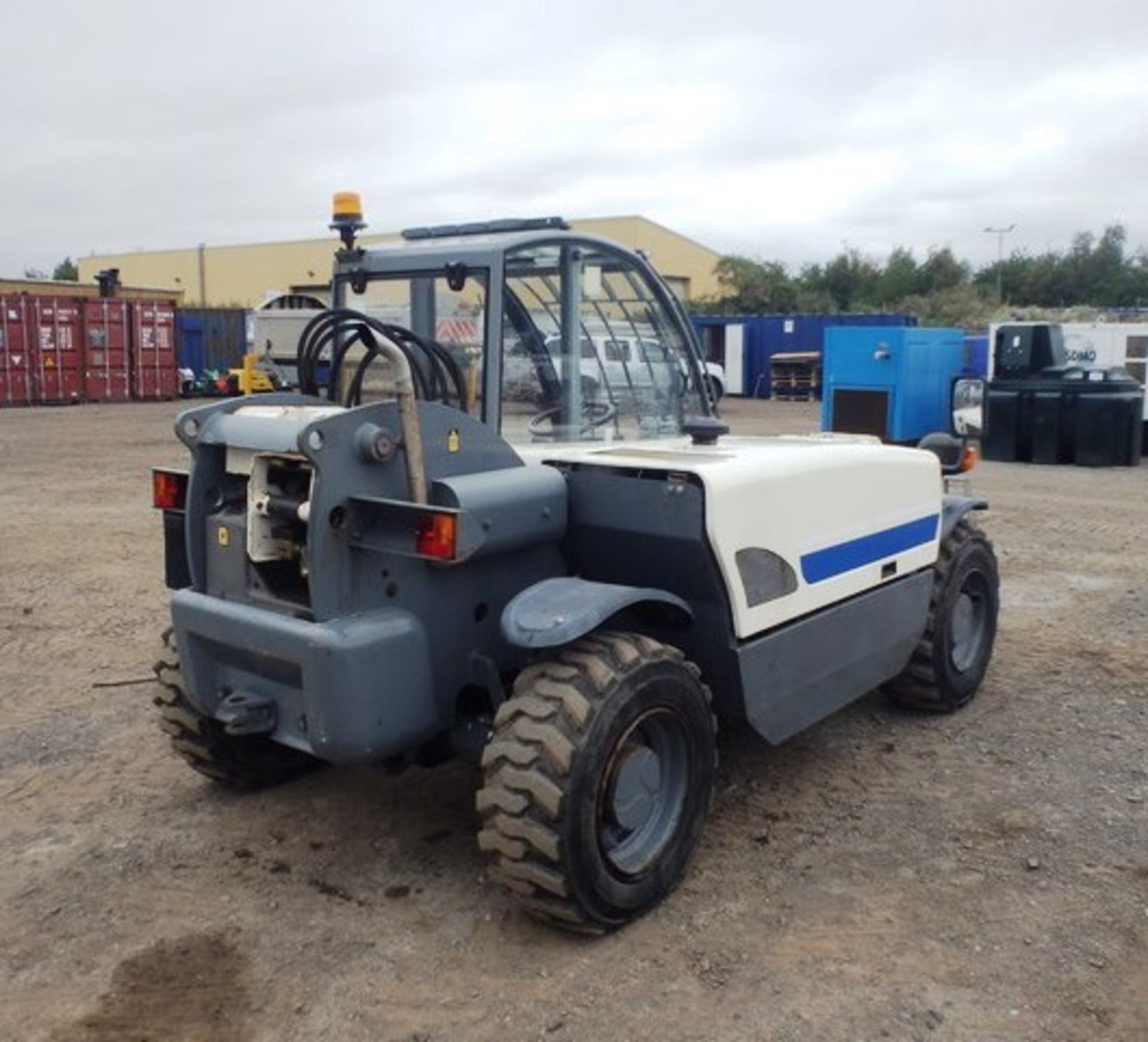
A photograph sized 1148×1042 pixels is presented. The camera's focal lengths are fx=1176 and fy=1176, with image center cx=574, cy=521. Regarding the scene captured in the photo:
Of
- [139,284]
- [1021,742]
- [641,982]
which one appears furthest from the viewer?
[139,284]

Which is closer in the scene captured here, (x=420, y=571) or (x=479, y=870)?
(x=420, y=571)

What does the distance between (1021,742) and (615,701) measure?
8.12 feet

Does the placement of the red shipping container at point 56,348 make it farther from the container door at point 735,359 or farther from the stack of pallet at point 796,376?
the stack of pallet at point 796,376

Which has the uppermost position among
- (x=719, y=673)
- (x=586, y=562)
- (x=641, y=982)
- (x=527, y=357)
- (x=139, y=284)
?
(x=139, y=284)

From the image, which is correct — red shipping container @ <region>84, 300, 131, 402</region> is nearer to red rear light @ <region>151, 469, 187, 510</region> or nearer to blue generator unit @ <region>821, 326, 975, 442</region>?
blue generator unit @ <region>821, 326, 975, 442</region>

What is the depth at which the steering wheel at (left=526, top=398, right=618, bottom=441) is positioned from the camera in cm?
413

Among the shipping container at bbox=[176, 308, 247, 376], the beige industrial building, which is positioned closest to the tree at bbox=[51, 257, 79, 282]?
the beige industrial building

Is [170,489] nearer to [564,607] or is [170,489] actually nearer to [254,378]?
[564,607]

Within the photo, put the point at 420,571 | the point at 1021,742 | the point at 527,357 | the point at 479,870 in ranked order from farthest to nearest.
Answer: the point at 1021,742 → the point at 527,357 → the point at 479,870 → the point at 420,571

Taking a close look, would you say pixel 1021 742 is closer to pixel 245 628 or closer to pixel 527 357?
pixel 527 357

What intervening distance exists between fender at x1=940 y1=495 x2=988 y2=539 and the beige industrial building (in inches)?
1571

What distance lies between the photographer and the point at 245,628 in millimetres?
3500

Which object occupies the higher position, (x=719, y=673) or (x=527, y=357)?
(x=527, y=357)

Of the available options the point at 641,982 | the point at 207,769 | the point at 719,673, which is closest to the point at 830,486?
the point at 719,673
